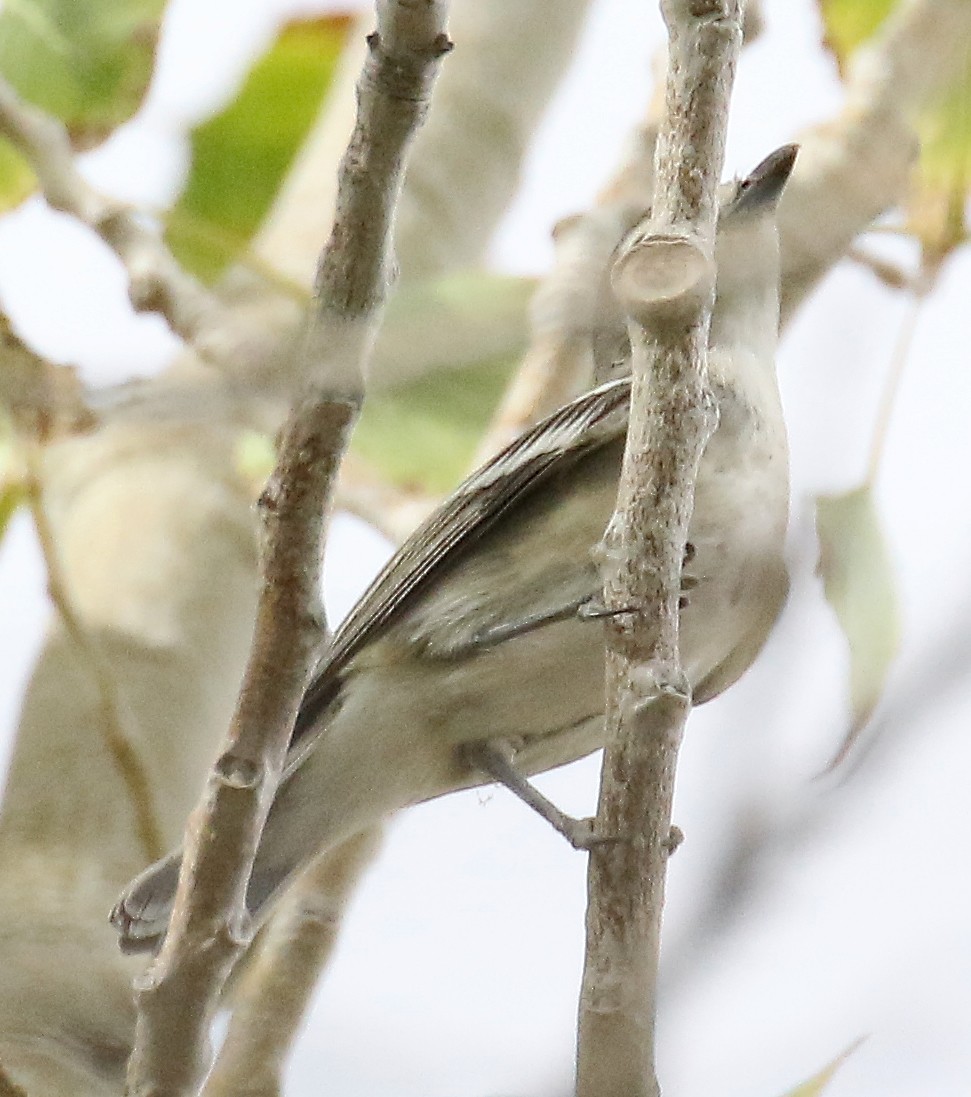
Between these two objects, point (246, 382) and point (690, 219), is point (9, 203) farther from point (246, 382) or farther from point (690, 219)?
point (690, 219)

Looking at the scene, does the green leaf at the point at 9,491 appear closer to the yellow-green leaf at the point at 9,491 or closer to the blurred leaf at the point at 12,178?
the yellow-green leaf at the point at 9,491

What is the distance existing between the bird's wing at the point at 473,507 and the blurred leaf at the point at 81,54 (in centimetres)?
81

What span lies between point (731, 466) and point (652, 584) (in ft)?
3.31

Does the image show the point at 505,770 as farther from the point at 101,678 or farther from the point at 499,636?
the point at 101,678

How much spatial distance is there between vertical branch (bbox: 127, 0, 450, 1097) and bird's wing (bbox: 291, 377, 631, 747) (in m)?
1.04

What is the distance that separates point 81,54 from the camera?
2459mm

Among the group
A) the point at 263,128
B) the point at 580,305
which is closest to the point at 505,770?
the point at 580,305

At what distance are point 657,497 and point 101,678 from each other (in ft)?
4.17

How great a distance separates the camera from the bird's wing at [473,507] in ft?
8.63

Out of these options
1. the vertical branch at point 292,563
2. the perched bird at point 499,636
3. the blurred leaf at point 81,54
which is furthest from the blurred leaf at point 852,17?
the vertical branch at point 292,563

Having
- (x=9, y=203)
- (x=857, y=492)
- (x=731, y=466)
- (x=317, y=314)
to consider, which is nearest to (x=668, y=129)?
(x=317, y=314)

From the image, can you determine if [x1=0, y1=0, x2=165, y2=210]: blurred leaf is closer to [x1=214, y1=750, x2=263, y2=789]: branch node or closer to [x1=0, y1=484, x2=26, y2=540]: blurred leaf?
[x1=0, y1=484, x2=26, y2=540]: blurred leaf

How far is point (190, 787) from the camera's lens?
10.4 feet

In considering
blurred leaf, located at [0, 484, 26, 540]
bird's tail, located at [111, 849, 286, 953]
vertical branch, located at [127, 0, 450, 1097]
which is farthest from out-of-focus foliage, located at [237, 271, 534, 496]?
bird's tail, located at [111, 849, 286, 953]
